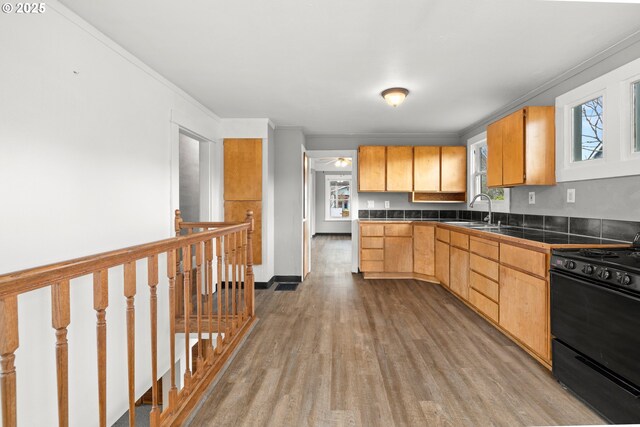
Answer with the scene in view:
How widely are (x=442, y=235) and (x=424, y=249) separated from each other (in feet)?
1.53

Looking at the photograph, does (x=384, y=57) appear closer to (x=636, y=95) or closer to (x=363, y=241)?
(x=636, y=95)

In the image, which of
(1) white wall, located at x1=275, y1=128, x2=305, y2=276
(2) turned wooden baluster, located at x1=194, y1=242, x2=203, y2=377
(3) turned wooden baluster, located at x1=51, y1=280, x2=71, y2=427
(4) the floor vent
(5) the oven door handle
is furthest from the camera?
(1) white wall, located at x1=275, y1=128, x2=305, y2=276

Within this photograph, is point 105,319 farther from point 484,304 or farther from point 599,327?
point 484,304

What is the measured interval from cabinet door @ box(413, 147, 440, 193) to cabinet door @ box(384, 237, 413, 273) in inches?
35.0

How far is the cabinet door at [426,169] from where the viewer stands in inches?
203

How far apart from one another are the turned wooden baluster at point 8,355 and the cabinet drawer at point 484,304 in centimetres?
323

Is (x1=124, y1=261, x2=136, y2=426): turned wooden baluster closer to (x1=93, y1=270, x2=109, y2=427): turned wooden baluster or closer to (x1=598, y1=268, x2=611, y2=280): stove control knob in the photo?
(x1=93, y1=270, x2=109, y2=427): turned wooden baluster

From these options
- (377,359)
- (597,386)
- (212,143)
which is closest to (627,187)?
(597,386)

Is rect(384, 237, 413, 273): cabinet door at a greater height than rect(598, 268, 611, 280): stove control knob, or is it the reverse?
rect(598, 268, 611, 280): stove control knob

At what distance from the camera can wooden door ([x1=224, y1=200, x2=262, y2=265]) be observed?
14.8 ft

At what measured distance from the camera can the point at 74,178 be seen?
2035 millimetres

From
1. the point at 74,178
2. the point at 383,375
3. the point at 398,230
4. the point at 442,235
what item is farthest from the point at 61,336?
the point at 398,230

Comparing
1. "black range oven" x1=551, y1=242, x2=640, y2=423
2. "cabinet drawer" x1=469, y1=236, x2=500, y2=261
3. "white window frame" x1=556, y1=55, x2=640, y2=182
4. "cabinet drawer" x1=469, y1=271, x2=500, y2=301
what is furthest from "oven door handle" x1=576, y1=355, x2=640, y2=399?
"white window frame" x1=556, y1=55, x2=640, y2=182

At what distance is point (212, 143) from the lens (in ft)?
14.4
